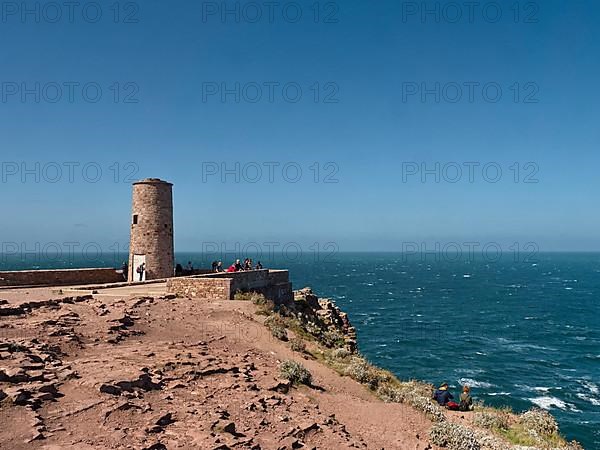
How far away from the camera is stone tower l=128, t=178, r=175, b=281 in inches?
1091

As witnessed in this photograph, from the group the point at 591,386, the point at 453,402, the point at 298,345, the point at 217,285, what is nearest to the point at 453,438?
the point at 453,402

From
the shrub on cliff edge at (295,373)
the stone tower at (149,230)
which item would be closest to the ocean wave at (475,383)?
the stone tower at (149,230)

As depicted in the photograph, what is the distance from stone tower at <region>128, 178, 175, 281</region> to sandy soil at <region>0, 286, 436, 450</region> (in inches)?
460

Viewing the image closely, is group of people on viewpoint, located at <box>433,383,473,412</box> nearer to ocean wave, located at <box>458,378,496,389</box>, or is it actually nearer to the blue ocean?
the blue ocean

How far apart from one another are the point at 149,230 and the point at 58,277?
5415mm

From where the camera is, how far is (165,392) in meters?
9.81

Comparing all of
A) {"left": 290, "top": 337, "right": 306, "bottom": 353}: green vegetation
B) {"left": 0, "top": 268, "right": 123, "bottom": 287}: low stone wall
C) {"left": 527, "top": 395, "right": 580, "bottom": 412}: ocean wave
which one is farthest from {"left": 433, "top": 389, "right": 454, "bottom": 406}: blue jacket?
{"left": 0, "top": 268, "right": 123, "bottom": 287}: low stone wall

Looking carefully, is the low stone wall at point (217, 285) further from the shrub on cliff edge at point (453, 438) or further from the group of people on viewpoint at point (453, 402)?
the shrub on cliff edge at point (453, 438)

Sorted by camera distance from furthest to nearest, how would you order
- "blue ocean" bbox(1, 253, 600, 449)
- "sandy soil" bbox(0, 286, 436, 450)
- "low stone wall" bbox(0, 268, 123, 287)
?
"blue ocean" bbox(1, 253, 600, 449), "low stone wall" bbox(0, 268, 123, 287), "sandy soil" bbox(0, 286, 436, 450)

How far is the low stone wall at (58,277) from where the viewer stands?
2471 centimetres

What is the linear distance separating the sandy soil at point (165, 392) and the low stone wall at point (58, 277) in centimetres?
1013

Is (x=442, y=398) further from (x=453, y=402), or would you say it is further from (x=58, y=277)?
(x=58, y=277)

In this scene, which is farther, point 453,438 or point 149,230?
point 149,230

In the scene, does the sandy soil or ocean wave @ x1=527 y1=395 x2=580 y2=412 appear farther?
ocean wave @ x1=527 y1=395 x2=580 y2=412
